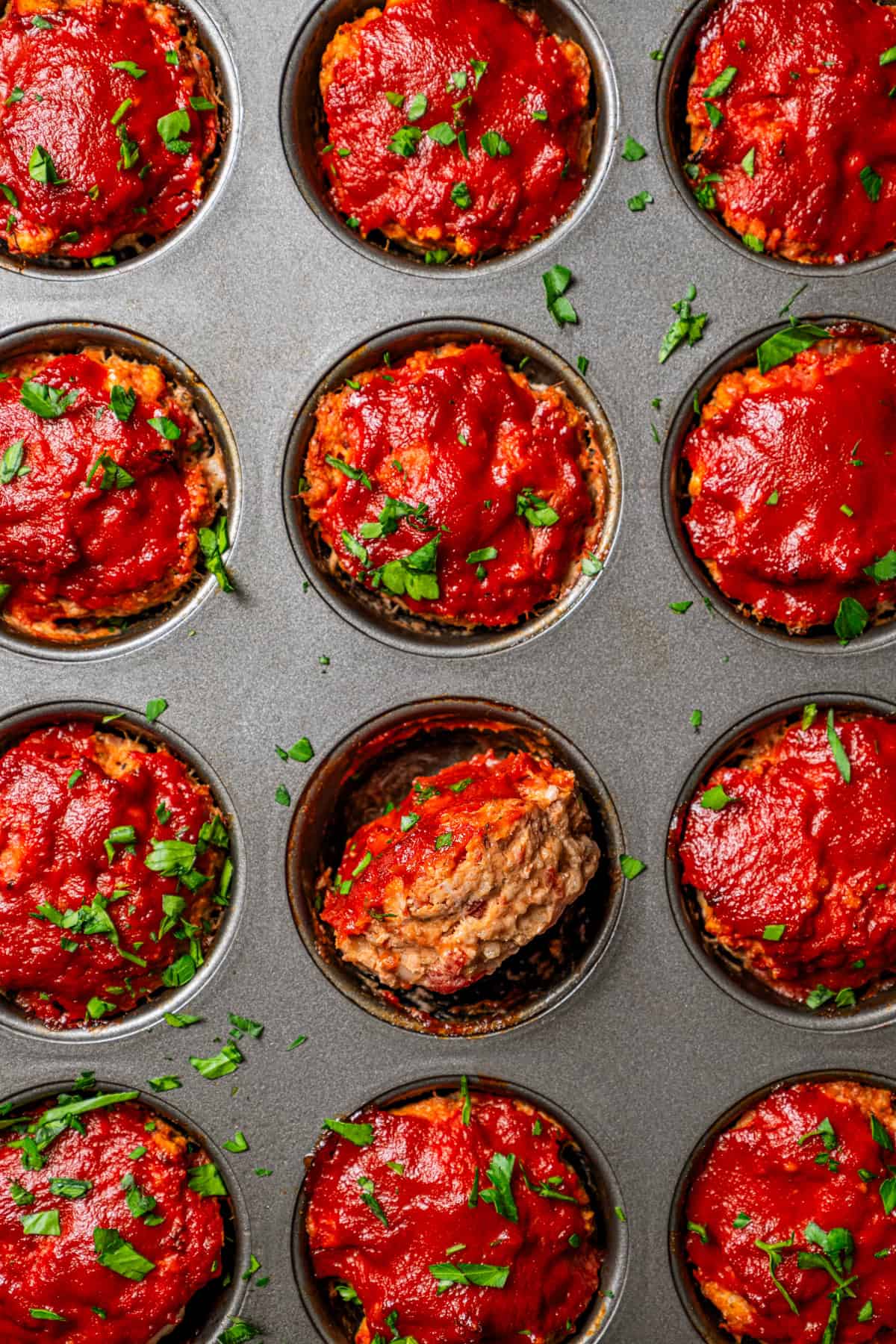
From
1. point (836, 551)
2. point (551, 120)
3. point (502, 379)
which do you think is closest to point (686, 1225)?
point (836, 551)

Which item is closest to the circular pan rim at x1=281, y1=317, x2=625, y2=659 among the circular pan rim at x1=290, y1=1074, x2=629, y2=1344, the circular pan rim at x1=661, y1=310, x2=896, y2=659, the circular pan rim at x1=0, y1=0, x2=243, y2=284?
the circular pan rim at x1=661, y1=310, x2=896, y2=659

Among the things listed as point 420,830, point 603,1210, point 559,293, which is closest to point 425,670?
point 420,830

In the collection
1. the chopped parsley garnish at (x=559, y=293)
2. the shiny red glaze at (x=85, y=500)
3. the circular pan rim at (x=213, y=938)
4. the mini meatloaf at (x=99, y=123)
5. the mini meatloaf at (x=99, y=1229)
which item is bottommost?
the mini meatloaf at (x=99, y=1229)

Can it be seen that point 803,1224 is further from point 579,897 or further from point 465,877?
point 465,877

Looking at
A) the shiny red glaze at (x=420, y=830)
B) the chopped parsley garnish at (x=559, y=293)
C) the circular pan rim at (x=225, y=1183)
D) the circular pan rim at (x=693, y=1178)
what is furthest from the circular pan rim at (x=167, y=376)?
the circular pan rim at (x=693, y=1178)

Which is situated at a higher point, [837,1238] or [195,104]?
[195,104]

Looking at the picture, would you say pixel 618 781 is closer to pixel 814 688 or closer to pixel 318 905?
pixel 814 688

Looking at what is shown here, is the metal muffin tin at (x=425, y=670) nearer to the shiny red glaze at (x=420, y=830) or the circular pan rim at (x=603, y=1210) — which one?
the circular pan rim at (x=603, y=1210)
